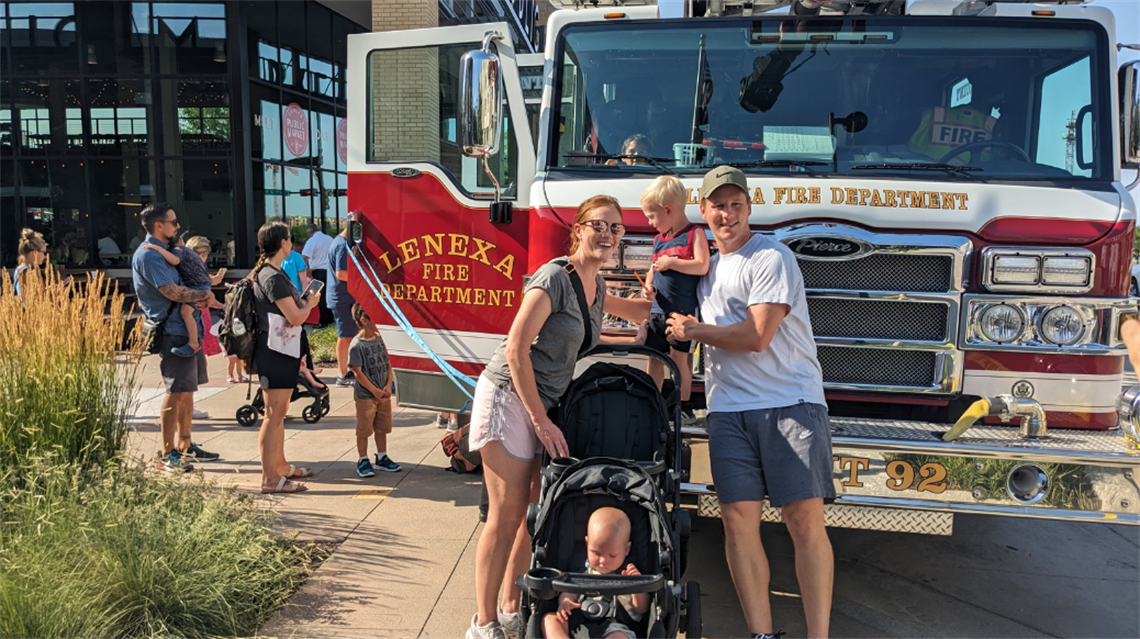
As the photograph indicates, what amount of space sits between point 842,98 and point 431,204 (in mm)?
2583

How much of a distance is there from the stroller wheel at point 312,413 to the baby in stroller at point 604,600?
5.06m

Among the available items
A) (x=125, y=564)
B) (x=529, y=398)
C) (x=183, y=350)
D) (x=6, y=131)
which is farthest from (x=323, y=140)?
(x=529, y=398)

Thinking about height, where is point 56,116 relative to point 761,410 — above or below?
above

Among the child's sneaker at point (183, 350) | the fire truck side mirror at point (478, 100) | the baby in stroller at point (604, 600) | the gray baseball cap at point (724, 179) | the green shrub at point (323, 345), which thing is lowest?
the green shrub at point (323, 345)

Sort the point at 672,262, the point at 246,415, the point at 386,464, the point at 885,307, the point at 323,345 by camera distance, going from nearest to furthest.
A: the point at 672,262
the point at 885,307
the point at 386,464
the point at 246,415
the point at 323,345

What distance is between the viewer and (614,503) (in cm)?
321

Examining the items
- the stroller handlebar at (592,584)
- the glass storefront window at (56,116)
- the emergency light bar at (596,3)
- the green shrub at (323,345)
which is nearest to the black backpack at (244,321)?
the emergency light bar at (596,3)

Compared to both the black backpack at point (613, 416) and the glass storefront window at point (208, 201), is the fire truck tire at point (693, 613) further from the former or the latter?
the glass storefront window at point (208, 201)

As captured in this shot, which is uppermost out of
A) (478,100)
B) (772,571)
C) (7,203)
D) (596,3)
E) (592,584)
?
(596,3)

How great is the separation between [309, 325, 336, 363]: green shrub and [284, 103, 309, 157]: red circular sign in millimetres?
6313

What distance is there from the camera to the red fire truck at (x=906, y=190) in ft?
11.8

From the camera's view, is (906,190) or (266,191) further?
(266,191)

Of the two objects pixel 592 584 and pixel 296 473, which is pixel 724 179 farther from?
pixel 296 473

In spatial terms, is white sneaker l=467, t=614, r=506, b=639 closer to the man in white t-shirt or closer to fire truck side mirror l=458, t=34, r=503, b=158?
the man in white t-shirt
